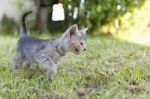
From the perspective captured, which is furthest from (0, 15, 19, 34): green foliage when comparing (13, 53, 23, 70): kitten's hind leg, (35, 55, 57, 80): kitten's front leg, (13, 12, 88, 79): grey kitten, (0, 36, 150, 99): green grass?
(35, 55, 57, 80): kitten's front leg

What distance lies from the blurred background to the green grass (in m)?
3.36

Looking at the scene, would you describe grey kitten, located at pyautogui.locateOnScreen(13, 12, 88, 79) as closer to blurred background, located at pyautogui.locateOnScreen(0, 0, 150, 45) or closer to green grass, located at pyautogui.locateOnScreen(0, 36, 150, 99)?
green grass, located at pyautogui.locateOnScreen(0, 36, 150, 99)

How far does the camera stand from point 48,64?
182 inches

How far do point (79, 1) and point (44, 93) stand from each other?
4192mm

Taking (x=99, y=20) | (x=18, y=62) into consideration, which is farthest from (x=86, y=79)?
(x=99, y=20)

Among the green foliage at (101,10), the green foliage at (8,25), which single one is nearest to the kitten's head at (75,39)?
the green foliage at (101,10)

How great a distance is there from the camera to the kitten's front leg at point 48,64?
460 cm

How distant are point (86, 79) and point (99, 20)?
15.8 ft

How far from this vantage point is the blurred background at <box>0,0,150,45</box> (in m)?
9.02

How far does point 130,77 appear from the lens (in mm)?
4625

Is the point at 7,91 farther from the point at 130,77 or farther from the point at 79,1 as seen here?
the point at 79,1

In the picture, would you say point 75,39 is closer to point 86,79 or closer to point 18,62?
point 86,79

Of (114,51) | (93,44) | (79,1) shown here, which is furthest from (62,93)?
(79,1)

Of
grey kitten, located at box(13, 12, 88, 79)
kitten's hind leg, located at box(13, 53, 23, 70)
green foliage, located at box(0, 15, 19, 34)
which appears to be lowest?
green foliage, located at box(0, 15, 19, 34)
